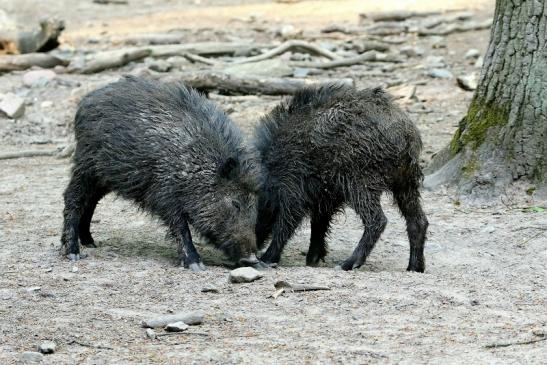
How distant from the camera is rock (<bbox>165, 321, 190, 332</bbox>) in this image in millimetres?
5285

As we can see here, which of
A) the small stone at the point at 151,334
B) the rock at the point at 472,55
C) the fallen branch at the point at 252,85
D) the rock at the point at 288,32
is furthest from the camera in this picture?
the rock at the point at 288,32

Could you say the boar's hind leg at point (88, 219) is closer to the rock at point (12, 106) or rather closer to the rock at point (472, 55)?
the rock at point (12, 106)

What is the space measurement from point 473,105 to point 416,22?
938 centimetres

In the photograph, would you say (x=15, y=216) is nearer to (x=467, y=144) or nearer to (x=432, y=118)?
(x=467, y=144)

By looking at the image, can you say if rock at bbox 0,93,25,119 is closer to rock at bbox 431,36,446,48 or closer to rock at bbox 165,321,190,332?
rock at bbox 431,36,446,48

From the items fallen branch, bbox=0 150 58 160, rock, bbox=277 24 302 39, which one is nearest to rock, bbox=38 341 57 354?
fallen branch, bbox=0 150 58 160

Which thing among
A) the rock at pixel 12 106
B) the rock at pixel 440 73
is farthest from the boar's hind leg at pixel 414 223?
the rock at pixel 440 73

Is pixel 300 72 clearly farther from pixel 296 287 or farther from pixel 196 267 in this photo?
pixel 296 287

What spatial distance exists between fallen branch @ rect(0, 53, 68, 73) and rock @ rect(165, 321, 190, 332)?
30.9ft

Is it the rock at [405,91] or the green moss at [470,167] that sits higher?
the green moss at [470,167]

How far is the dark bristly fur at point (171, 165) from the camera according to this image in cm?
703

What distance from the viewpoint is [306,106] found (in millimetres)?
7488

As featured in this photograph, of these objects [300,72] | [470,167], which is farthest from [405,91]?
[470,167]

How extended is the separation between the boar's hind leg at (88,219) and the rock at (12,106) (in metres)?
4.87
